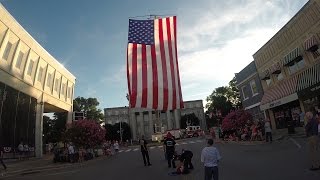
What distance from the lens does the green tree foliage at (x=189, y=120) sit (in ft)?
399

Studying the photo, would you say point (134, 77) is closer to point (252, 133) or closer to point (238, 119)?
point (252, 133)

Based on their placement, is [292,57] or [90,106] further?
[90,106]

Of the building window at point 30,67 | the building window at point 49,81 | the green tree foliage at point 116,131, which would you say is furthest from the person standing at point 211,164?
the green tree foliage at point 116,131

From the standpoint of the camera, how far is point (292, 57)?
30.9 metres

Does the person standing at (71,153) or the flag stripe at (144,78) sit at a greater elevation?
the flag stripe at (144,78)

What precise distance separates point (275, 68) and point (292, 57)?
3554 millimetres

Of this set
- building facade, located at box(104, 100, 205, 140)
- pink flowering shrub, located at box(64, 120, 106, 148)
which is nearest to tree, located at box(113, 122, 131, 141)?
building facade, located at box(104, 100, 205, 140)

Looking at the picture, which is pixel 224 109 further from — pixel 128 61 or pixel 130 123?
pixel 128 61

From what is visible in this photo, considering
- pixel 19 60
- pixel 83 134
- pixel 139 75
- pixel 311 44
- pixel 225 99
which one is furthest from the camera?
pixel 225 99

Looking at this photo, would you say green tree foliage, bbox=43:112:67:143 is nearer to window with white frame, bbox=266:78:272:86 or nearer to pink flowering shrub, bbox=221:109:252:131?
window with white frame, bbox=266:78:272:86

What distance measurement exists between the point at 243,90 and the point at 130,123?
8164cm

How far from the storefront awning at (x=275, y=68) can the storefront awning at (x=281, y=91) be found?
1.13 metres

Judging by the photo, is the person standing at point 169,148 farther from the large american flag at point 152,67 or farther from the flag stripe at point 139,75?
the flag stripe at point 139,75

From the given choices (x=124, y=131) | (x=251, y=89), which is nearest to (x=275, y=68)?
(x=251, y=89)
